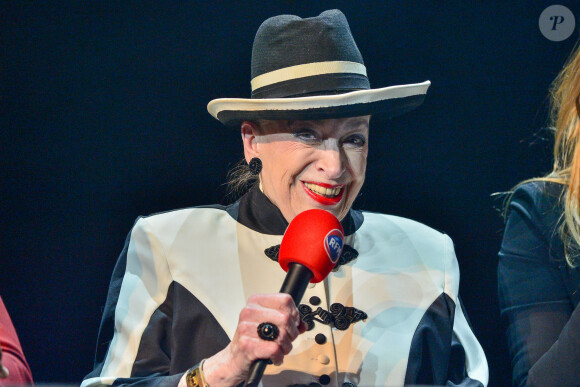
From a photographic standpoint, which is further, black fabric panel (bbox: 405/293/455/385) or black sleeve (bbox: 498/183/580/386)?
black fabric panel (bbox: 405/293/455/385)

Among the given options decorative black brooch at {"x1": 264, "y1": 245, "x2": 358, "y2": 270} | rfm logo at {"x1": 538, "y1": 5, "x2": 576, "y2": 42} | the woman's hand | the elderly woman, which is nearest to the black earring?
the elderly woman

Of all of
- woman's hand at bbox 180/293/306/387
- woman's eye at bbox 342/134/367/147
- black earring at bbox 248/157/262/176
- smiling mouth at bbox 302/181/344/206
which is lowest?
woman's hand at bbox 180/293/306/387

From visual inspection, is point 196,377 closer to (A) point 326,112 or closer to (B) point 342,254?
(B) point 342,254

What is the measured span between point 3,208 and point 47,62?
19.2 inches

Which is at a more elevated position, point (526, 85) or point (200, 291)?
point (526, 85)

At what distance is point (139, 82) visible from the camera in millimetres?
2684

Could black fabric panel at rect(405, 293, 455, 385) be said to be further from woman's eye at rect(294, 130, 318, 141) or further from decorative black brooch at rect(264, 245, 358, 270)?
woman's eye at rect(294, 130, 318, 141)

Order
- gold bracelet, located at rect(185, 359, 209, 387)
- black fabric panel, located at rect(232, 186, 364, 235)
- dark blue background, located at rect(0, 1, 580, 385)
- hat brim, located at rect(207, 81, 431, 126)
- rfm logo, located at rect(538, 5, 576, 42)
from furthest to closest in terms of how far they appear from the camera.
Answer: rfm logo, located at rect(538, 5, 576, 42)
dark blue background, located at rect(0, 1, 580, 385)
black fabric panel, located at rect(232, 186, 364, 235)
hat brim, located at rect(207, 81, 431, 126)
gold bracelet, located at rect(185, 359, 209, 387)

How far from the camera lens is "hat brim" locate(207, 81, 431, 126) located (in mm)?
2084

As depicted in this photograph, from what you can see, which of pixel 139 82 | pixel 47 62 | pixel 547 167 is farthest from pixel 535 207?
pixel 47 62

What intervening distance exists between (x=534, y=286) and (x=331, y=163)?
2.01 feet

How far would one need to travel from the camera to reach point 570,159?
2324mm

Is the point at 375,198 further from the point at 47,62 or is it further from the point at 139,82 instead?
the point at 47,62

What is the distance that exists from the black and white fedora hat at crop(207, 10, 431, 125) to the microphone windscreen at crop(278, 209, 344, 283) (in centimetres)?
38
